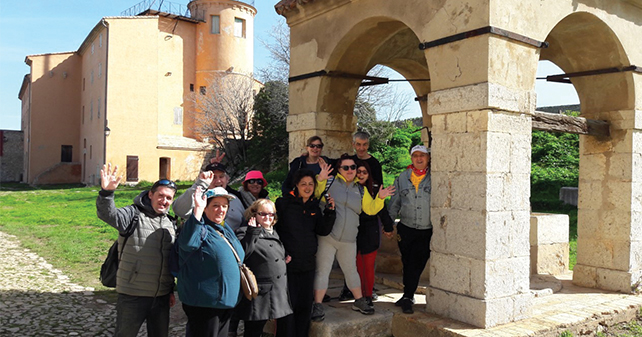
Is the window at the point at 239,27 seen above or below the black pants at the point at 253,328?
above

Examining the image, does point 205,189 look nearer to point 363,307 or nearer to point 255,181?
point 255,181

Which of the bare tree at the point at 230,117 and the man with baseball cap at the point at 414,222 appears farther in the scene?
the bare tree at the point at 230,117

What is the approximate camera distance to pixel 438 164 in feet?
16.7

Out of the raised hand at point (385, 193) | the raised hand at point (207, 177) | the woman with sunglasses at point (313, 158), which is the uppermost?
the woman with sunglasses at point (313, 158)

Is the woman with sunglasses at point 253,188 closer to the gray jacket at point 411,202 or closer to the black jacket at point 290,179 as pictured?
the black jacket at point 290,179

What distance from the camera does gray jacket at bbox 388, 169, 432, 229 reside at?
525 centimetres

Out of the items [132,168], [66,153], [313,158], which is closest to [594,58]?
[313,158]

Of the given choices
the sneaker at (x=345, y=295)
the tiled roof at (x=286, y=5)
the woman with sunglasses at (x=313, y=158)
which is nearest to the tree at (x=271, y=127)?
the tiled roof at (x=286, y=5)

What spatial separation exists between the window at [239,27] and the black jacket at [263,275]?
96.0ft

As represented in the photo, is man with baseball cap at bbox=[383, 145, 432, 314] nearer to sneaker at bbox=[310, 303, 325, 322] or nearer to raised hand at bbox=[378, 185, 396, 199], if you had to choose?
raised hand at bbox=[378, 185, 396, 199]

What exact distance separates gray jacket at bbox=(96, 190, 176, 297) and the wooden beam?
4152mm

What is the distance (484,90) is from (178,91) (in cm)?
2802

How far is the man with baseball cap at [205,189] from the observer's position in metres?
4.17

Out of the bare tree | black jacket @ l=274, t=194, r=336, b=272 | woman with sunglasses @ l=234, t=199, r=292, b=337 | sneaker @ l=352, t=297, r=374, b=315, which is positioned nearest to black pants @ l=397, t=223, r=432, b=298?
sneaker @ l=352, t=297, r=374, b=315
